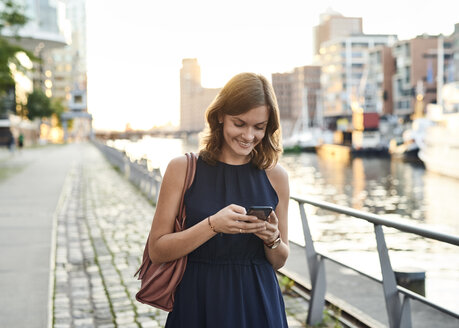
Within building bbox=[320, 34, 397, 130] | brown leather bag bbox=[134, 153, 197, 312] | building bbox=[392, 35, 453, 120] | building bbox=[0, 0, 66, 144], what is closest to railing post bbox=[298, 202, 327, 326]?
brown leather bag bbox=[134, 153, 197, 312]

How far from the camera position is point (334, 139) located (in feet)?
342

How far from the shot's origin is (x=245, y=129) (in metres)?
2.59

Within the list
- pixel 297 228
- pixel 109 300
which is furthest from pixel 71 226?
pixel 297 228

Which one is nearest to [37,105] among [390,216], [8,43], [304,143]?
[304,143]

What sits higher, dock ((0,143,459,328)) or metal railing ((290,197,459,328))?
metal railing ((290,197,459,328))

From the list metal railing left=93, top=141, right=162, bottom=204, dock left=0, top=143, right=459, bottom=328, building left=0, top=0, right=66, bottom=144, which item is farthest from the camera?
building left=0, top=0, right=66, bottom=144

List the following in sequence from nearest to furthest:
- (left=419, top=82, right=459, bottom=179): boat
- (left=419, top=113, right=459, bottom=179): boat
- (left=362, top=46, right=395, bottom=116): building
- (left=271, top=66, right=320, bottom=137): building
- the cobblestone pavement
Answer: the cobblestone pavement → (left=419, top=113, right=459, bottom=179): boat → (left=419, top=82, right=459, bottom=179): boat → (left=362, top=46, right=395, bottom=116): building → (left=271, top=66, right=320, bottom=137): building

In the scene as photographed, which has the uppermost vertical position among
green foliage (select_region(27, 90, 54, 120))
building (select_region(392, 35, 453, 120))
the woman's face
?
building (select_region(392, 35, 453, 120))

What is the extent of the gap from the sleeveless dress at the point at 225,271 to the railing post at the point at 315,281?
2.74 meters

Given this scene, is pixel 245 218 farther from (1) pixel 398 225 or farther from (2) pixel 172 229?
(1) pixel 398 225

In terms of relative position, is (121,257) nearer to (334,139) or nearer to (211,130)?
(211,130)

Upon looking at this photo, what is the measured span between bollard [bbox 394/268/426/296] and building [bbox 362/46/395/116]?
4310 inches

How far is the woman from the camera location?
2.56 m

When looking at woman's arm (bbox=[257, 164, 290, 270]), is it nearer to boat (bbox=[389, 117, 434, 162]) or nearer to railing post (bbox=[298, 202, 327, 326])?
railing post (bbox=[298, 202, 327, 326])
